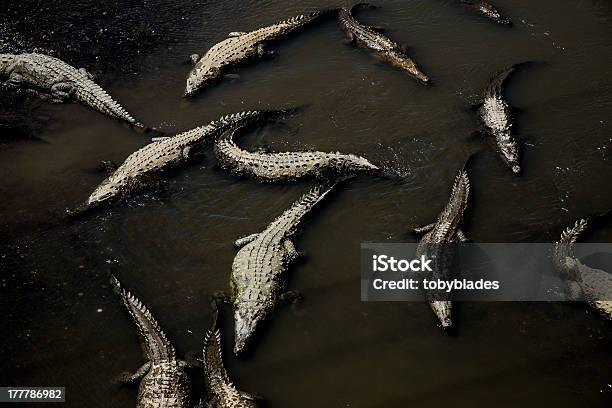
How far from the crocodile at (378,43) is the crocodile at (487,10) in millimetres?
1852

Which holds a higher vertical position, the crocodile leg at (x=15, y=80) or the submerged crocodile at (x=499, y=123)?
the crocodile leg at (x=15, y=80)

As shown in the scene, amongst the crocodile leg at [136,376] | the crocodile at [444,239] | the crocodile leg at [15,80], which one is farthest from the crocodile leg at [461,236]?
the crocodile leg at [15,80]

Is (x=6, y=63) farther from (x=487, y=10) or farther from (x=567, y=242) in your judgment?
(x=567, y=242)

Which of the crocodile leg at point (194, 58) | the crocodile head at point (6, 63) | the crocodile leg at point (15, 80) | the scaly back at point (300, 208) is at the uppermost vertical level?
the crocodile head at point (6, 63)

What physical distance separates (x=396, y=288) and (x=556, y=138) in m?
3.50

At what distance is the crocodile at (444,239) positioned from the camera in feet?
21.1

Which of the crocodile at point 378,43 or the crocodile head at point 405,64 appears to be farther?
the crocodile at point 378,43

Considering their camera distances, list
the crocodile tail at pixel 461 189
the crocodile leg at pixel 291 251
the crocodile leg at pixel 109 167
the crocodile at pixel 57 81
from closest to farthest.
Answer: the crocodile leg at pixel 291 251
the crocodile tail at pixel 461 189
the crocodile leg at pixel 109 167
the crocodile at pixel 57 81

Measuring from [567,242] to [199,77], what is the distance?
6.06 metres

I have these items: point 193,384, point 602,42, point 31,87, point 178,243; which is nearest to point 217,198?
point 178,243

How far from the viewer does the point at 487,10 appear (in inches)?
407

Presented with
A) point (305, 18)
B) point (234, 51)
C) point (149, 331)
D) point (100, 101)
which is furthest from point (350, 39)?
point (149, 331)

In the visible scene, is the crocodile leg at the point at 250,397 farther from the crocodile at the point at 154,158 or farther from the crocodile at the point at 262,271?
the crocodile at the point at 154,158

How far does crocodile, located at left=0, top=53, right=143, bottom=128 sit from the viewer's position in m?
9.16
